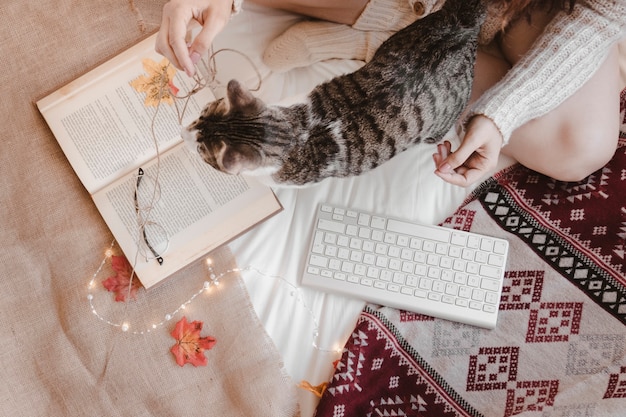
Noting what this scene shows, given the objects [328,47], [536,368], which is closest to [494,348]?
[536,368]

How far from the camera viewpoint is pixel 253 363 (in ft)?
3.67

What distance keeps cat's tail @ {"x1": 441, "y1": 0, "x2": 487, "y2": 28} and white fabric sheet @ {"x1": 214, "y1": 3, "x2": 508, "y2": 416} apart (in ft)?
0.91

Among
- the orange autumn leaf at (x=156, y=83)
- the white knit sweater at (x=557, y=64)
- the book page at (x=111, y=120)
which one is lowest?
the book page at (x=111, y=120)

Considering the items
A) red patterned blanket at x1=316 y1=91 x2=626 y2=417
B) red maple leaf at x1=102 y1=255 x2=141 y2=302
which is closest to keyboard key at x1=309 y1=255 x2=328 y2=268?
red patterned blanket at x1=316 y1=91 x2=626 y2=417

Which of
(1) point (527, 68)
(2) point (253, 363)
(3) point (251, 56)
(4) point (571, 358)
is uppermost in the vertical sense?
(1) point (527, 68)

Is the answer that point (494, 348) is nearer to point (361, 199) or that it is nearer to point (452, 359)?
point (452, 359)

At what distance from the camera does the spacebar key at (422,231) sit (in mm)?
1157

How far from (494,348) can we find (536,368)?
0.27ft

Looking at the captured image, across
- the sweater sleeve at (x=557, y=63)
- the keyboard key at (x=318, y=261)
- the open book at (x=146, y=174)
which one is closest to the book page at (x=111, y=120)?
the open book at (x=146, y=174)

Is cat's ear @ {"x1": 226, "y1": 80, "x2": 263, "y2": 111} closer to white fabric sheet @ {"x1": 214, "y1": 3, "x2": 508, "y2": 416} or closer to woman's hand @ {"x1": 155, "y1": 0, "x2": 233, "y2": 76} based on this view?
woman's hand @ {"x1": 155, "y1": 0, "x2": 233, "y2": 76}

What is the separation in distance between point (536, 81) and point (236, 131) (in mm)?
526

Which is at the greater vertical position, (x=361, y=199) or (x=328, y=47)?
(x=328, y=47)

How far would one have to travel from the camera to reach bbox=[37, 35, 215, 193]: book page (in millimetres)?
1124

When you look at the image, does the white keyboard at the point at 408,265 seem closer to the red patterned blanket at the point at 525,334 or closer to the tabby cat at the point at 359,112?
the red patterned blanket at the point at 525,334
